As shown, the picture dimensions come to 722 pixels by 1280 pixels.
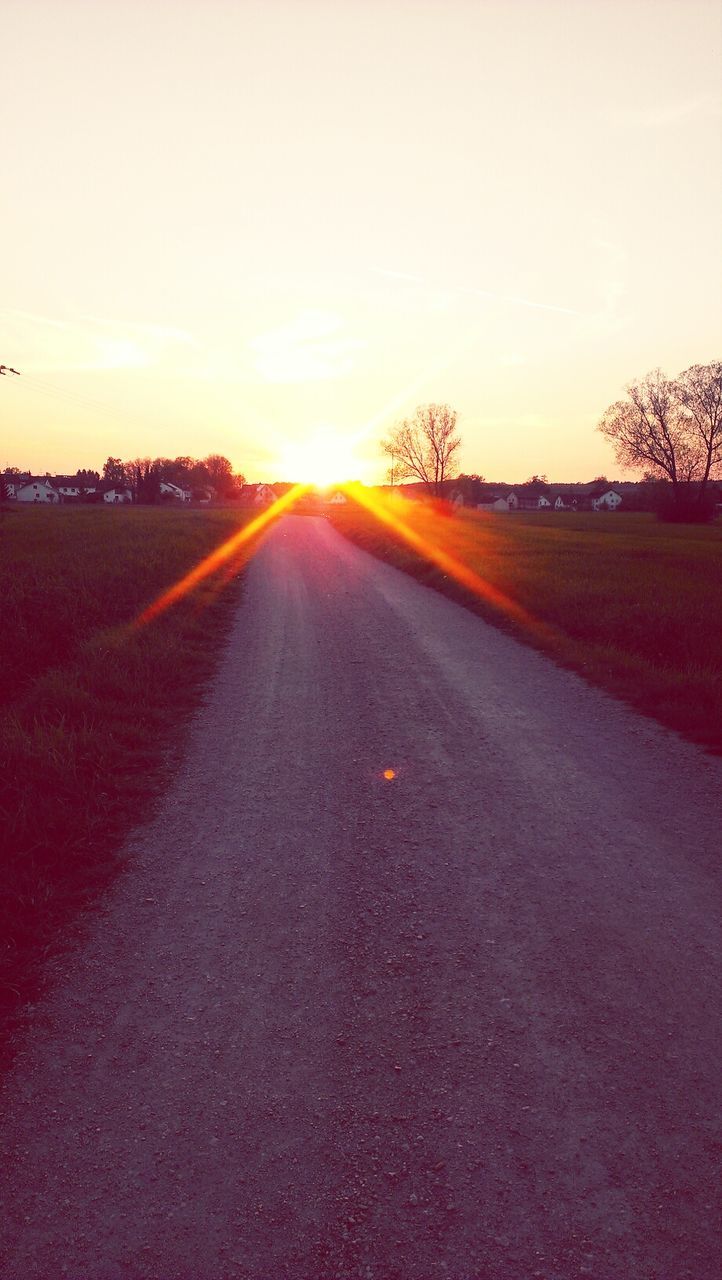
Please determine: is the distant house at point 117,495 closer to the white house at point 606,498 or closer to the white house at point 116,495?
the white house at point 116,495

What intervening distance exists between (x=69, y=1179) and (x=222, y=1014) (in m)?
0.92

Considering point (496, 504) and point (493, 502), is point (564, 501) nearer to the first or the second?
point (496, 504)

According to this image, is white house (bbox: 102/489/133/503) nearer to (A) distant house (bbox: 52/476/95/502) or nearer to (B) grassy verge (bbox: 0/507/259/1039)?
(A) distant house (bbox: 52/476/95/502)

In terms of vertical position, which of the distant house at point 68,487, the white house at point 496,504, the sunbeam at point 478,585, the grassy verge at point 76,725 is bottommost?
the grassy verge at point 76,725

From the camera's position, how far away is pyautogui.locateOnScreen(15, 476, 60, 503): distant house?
143 meters

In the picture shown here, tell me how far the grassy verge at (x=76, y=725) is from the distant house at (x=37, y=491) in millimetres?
144903

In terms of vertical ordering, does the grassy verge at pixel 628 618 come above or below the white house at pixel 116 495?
below

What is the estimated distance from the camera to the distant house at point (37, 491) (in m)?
143

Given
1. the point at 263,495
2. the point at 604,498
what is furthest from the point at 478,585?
the point at 263,495

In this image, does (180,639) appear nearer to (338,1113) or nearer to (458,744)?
(458,744)

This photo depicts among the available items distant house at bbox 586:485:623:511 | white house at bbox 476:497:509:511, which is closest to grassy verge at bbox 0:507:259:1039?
white house at bbox 476:497:509:511

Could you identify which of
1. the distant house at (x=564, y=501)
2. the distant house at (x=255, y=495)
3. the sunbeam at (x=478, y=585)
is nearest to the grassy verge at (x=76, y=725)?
the sunbeam at (x=478, y=585)

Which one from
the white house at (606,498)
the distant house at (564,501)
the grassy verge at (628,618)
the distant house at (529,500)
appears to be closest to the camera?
the grassy verge at (628,618)

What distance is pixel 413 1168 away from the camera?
254 centimetres
